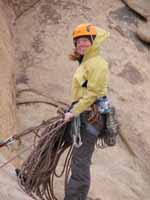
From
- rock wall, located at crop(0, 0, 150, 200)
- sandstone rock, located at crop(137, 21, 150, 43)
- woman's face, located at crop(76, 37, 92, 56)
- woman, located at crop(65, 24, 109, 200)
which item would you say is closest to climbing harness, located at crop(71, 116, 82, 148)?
woman, located at crop(65, 24, 109, 200)

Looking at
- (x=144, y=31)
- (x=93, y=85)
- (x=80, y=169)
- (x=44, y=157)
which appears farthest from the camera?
(x=144, y=31)

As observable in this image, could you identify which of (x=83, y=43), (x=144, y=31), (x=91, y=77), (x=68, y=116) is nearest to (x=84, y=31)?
(x=83, y=43)

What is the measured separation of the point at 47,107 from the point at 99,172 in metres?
1.48

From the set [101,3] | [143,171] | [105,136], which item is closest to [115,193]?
[143,171]

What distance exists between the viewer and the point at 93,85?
594 centimetres

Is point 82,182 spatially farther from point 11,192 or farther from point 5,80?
point 5,80

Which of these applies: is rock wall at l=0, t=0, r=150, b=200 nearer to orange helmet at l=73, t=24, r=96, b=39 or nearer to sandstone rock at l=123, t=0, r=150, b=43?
sandstone rock at l=123, t=0, r=150, b=43

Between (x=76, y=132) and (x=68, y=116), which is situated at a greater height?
(x=68, y=116)

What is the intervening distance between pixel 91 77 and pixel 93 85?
72mm

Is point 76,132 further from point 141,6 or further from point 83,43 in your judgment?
point 141,6

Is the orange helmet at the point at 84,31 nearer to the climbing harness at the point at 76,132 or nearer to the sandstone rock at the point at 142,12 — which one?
the climbing harness at the point at 76,132

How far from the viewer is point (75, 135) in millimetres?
6141

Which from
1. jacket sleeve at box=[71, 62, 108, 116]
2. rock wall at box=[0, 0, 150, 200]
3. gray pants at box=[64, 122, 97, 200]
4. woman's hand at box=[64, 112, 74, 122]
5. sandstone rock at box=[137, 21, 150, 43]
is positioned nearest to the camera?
jacket sleeve at box=[71, 62, 108, 116]

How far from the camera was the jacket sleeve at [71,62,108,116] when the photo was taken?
594 centimetres
